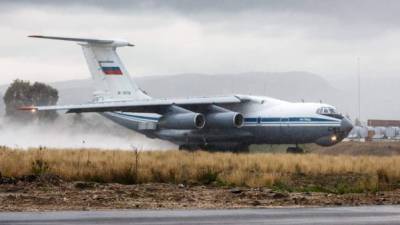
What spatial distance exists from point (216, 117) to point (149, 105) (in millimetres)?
3751

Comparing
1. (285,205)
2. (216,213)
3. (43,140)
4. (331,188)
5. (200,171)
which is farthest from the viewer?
(43,140)

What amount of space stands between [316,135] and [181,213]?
30.5 meters

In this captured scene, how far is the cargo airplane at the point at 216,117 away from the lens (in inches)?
1827

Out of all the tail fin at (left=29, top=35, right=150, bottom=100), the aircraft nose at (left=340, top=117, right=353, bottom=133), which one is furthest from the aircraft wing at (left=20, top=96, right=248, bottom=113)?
the aircraft nose at (left=340, top=117, right=353, bottom=133)

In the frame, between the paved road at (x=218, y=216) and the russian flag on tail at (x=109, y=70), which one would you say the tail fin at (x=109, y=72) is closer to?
the russian flag on tail at (x=109, y=70)

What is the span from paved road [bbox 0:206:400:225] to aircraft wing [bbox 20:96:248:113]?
105 ft

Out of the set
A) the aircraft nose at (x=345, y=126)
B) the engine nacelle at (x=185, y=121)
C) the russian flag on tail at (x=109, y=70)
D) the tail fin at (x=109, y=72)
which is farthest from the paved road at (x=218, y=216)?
the russian flag on tail at (x=109, y=70)

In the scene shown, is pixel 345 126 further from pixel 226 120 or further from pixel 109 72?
pixel 109 72

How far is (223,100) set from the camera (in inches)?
1964

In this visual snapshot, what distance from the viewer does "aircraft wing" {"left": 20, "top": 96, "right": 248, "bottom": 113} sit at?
49406mm

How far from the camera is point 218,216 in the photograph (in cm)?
1581

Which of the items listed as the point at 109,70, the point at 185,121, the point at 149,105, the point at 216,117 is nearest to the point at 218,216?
the point at 185,121

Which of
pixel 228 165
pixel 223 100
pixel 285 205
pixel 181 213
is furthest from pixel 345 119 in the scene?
pixel 181 213

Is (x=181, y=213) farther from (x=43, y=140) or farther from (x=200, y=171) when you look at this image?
(x=43, y=140)
